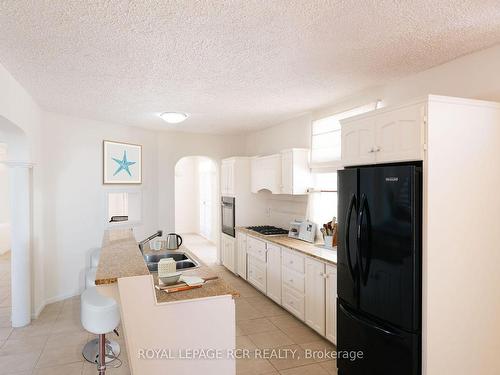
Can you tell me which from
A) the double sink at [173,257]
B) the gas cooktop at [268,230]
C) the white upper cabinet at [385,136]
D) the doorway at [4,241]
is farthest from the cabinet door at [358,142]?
the doorway at [4,241]

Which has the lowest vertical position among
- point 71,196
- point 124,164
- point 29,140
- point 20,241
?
point 20,241

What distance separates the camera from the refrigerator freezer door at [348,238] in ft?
8.30

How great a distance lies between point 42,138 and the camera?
447 centimetres

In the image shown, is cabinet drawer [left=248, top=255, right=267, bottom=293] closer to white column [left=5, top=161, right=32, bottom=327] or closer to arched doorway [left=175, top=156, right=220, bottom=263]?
white column [left=5, top=161, right=32, bottom=327]

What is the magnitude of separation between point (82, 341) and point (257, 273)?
2386 millimetres

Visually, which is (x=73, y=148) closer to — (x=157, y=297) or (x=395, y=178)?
(x=157, y=297)

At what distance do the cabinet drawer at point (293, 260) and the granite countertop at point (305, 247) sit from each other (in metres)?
0.07

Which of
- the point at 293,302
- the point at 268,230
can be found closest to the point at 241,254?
the point at 268,230

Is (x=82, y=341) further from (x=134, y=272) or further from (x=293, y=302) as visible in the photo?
(x=293, y=302)

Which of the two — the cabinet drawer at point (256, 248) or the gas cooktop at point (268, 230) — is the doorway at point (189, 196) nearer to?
the gas cooktop at point (268, 230)

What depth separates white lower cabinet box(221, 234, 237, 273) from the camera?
580 centimetres

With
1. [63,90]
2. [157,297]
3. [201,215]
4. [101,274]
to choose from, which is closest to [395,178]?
[157,297]

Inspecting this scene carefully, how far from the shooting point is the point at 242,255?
5.45m

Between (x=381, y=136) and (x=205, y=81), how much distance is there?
167cm
